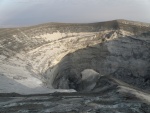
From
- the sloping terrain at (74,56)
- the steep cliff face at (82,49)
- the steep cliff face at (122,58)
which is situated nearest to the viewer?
the sloping terrain at (74,56)

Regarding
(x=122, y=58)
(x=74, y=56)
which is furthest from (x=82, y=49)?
(x=122, y=58)

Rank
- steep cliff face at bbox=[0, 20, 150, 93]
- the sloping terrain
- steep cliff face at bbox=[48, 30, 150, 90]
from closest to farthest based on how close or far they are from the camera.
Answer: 1. the sloping terrain
2. steep cliff face at bbox=[0, 20, 150, 93]
3. steep cliff face at bbox=[48, 30, 150, 90]

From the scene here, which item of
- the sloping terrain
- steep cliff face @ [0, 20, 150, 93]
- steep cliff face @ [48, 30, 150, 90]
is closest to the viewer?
the sloping terrain

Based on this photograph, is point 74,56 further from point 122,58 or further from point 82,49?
point 122,58

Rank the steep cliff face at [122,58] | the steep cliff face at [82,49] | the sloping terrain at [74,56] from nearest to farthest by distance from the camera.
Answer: the sloping terrain at [74,56] → the steep cliff face at [82,49] → the steep cliff face at [122,58]

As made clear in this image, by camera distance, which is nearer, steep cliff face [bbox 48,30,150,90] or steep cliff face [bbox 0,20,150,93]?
steep cliff face [bbox 0,20,150,93]

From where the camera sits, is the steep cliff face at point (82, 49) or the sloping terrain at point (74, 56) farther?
the steep cliff face at point (82, 49)

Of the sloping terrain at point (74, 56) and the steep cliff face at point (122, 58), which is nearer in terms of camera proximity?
the sloping terrain at point (74, 56)
